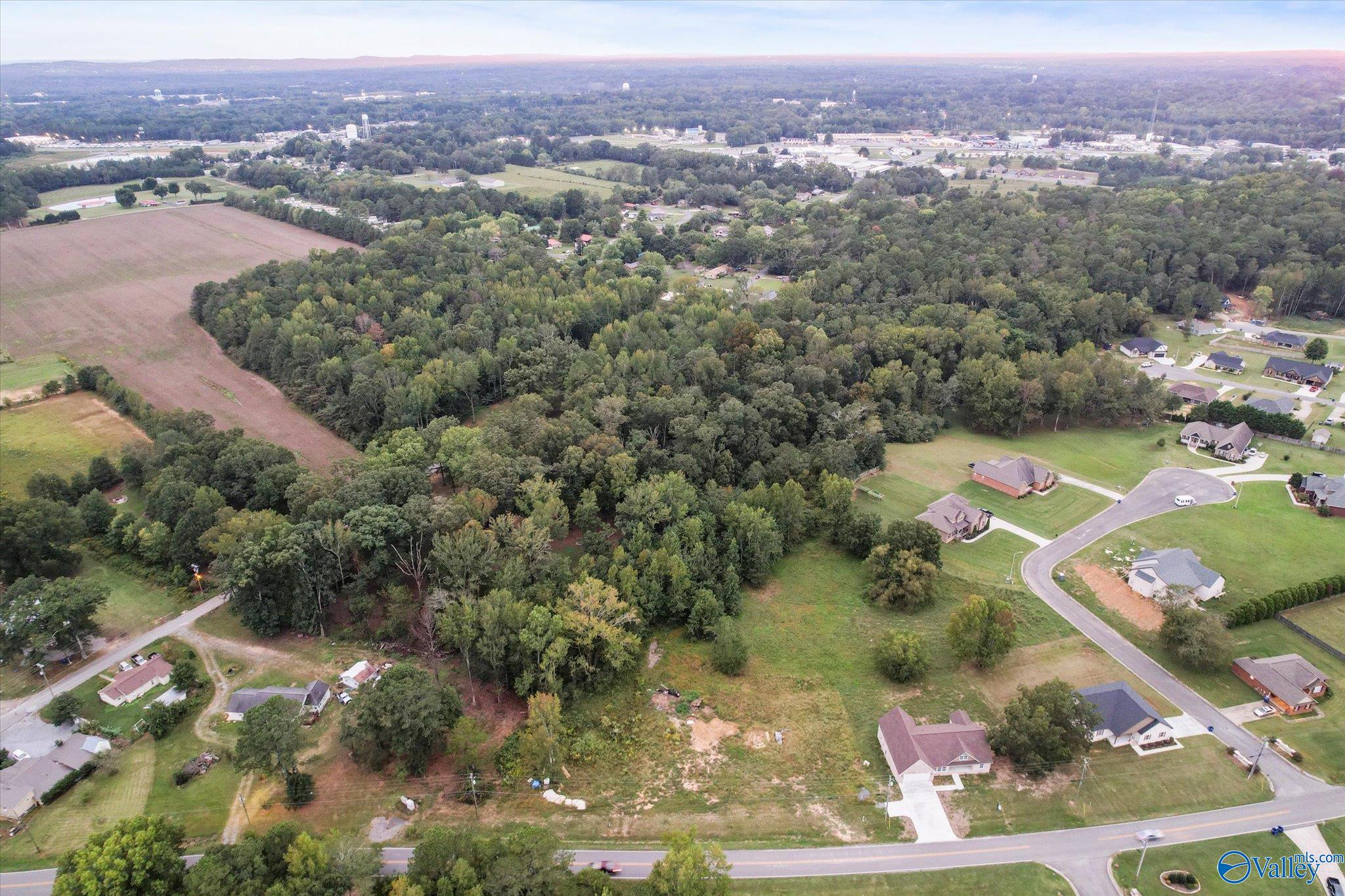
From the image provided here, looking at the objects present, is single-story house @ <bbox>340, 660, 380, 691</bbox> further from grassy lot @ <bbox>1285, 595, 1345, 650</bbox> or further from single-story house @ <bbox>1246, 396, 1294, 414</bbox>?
single-story house @ <bbox>1246, 396, 1294, 414</bbox>

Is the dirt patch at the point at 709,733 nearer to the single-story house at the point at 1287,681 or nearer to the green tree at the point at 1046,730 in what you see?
the green tree at the point at 1046,730

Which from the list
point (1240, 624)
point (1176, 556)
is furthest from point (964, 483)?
point (1240, 624)

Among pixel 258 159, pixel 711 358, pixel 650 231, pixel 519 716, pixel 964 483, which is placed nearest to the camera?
pixel 519 716

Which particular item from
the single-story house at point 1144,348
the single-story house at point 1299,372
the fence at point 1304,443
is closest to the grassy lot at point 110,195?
the single-story house at point 1144,348

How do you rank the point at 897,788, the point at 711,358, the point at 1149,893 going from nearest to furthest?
the point at 1149,893 → the point at 897,788 → the point at 711,358

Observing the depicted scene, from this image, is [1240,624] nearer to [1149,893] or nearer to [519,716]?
[1149,893]

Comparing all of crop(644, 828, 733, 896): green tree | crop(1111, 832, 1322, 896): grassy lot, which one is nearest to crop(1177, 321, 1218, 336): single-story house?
crop(1111, 832, 1322, 896): grassy lot

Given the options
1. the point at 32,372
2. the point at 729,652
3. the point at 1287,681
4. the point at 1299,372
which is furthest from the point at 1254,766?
the point at 32,372
